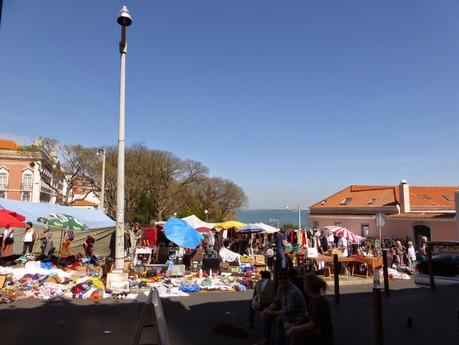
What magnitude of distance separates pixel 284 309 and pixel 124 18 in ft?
31.8

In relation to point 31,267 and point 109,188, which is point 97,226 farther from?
point 109,188

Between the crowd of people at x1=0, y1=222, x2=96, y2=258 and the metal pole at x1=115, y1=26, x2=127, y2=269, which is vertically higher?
the metal pole at x1=115, y1=26, x2=127, y2=269

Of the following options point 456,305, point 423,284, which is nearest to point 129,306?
point 456,305

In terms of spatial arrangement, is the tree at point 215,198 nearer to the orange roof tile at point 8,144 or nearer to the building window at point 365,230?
the building window at point 365,230

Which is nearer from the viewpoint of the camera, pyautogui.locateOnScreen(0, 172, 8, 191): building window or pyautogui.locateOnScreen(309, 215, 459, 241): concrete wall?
pyautogui.locateOnScreen(309, 215, 459, 241): concrete wall

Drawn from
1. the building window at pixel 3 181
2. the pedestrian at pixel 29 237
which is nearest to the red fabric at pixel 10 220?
the pedestrian at pixel 29 237

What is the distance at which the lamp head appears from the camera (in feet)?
38.1

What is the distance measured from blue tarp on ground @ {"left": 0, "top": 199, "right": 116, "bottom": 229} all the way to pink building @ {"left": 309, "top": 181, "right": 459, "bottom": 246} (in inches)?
954

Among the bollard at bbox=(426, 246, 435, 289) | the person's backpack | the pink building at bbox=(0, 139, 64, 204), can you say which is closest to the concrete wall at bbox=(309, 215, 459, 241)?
the bollard at bbox=(426, 246, 435, 289)

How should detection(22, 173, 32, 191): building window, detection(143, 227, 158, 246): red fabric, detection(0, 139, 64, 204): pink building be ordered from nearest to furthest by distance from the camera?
detection(143, 227, 158, 246): red fabric → detection(0, 139, 64, 204): pink building → detection(22, 173, 32, 191): building window

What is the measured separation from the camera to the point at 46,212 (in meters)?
20.4

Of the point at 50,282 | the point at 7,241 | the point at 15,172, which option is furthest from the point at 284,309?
the point at 15,172

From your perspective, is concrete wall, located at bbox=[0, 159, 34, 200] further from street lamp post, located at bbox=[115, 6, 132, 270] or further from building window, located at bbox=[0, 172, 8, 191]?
street lamp post, located at bbox=[115, 6, 132, 270]

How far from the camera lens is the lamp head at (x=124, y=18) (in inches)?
457
